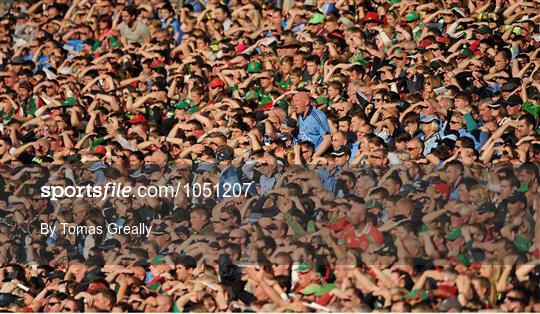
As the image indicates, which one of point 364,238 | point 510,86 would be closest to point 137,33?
point 510,86

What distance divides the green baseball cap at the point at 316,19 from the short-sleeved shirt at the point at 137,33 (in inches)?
98.4

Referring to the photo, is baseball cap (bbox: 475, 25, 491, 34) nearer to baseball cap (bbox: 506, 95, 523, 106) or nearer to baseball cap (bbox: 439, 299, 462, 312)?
baseball cap (bbox: 506, 95, 523, 106)

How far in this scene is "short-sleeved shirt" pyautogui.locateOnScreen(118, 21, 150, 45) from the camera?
63.8 ft

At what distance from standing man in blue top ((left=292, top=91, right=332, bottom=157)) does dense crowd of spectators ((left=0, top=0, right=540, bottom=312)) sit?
34mm

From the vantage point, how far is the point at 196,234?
46.3ft

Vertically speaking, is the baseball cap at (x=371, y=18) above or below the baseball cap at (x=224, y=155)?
above

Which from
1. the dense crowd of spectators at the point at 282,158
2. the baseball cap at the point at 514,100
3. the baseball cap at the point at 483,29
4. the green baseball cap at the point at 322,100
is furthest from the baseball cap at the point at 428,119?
the baseball cap at the point at 483,29

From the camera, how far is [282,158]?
49.5 feet

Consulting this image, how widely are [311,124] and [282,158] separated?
811 mm

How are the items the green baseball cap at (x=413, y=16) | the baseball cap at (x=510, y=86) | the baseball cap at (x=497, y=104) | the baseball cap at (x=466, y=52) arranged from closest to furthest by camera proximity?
the baseball cap at (x=497, y=104), the baseball cap at (x=510, y=86), the baseball cap at (x=466, y=52), the green baseball cap at (x=413, y=16)

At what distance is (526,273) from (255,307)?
2493 millimetres

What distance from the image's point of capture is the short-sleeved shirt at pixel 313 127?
51.0 feet

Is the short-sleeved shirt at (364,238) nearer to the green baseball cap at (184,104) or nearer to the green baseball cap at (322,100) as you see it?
the green baseball cap at (322,100)

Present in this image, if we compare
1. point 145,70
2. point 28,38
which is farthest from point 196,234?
point 28,38
